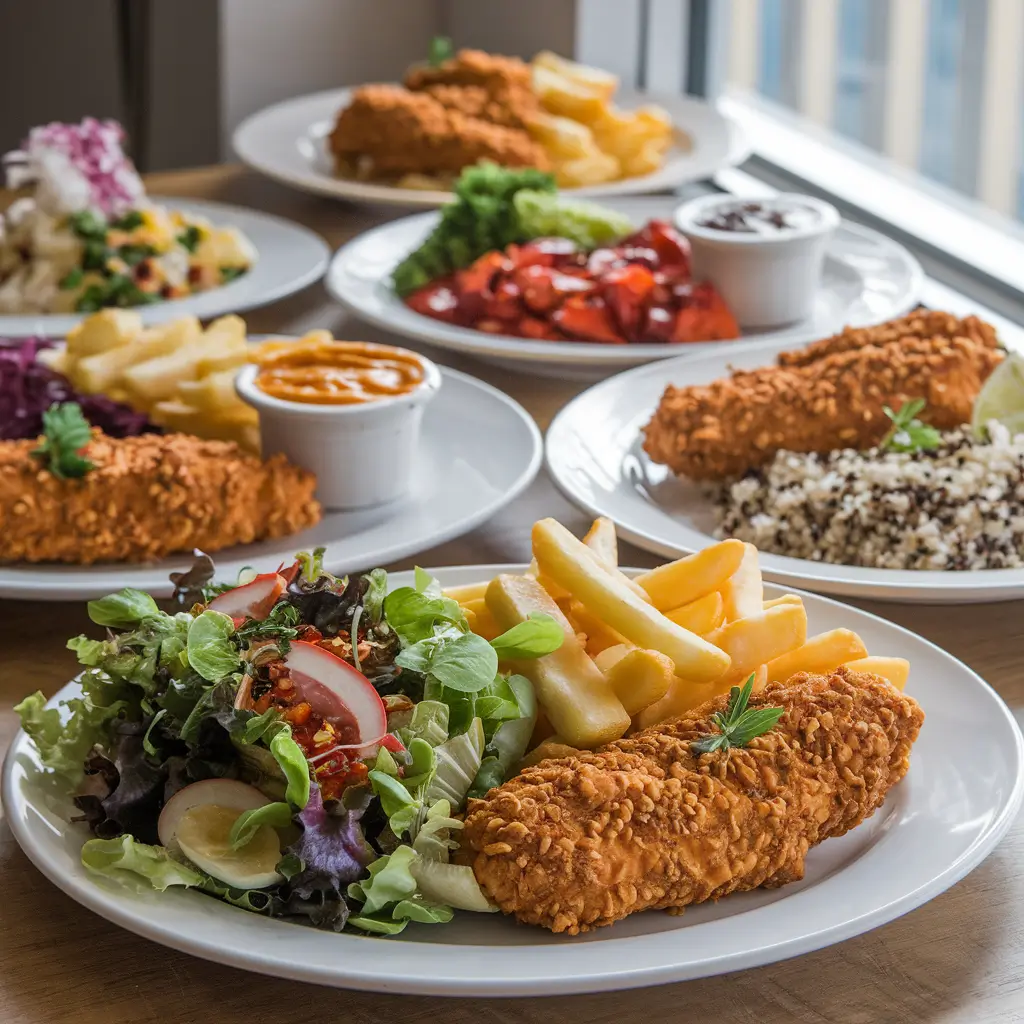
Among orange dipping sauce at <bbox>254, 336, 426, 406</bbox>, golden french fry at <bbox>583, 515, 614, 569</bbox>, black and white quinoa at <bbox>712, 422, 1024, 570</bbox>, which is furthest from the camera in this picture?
orange dipping sauce at <bbox>254, 336, 426, 406</bbox>

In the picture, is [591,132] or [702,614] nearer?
[702,614]

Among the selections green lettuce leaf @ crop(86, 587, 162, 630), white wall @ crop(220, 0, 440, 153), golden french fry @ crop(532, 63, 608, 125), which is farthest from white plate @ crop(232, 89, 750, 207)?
green lettuce leaf @ crop(86, 587, 162, 630)

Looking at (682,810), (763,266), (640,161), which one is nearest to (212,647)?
(682,810)

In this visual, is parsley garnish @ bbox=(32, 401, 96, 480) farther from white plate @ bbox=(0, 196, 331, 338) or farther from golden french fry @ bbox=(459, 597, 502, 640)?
white plate @ bbox=(0, 196, 331, 338)

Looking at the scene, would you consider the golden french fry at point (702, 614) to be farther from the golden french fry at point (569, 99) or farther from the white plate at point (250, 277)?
the golden french fry at point (569, 99)

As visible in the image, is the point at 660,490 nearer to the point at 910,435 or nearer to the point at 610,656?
the point at 910,435

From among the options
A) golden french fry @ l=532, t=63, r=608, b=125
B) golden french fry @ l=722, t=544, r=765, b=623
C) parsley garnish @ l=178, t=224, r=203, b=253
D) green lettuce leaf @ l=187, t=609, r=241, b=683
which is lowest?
golden french fry @ l=722, t=544, r=765, b=623
